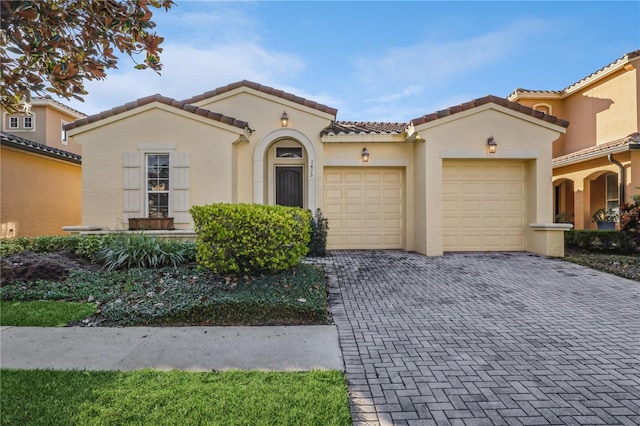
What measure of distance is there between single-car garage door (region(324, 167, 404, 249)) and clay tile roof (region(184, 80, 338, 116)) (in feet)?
6.40

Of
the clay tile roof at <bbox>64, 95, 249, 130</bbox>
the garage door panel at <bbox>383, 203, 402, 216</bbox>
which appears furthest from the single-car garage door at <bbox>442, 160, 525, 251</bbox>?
the clay tile roof at <bbox>64, 95, 249, 130</bbox>

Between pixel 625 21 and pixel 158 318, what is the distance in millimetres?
15815

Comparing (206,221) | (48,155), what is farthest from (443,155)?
(48,155)

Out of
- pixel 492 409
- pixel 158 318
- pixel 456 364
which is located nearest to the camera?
pixel 492 409

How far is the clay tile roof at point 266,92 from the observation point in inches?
383

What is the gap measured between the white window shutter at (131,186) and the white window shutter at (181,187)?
969 mm

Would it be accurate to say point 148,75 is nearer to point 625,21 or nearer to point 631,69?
point 625,21

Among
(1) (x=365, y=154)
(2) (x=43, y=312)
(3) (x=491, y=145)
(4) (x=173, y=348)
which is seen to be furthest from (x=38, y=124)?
(3) (x=491, y=145)

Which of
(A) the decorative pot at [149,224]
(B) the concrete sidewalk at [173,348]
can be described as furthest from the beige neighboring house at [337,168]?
(B) the concrete sidewalk at [173,348]

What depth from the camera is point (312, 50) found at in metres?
10.8

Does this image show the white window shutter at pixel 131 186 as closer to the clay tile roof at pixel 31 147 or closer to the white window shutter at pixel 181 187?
the white window shutter at pixel 181 187

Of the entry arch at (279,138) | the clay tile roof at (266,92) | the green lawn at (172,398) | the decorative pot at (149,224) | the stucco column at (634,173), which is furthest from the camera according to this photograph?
the stucco column at (634,173)

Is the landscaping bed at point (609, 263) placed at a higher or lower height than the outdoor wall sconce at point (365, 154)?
lower

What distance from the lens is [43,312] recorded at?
463 centimetres
